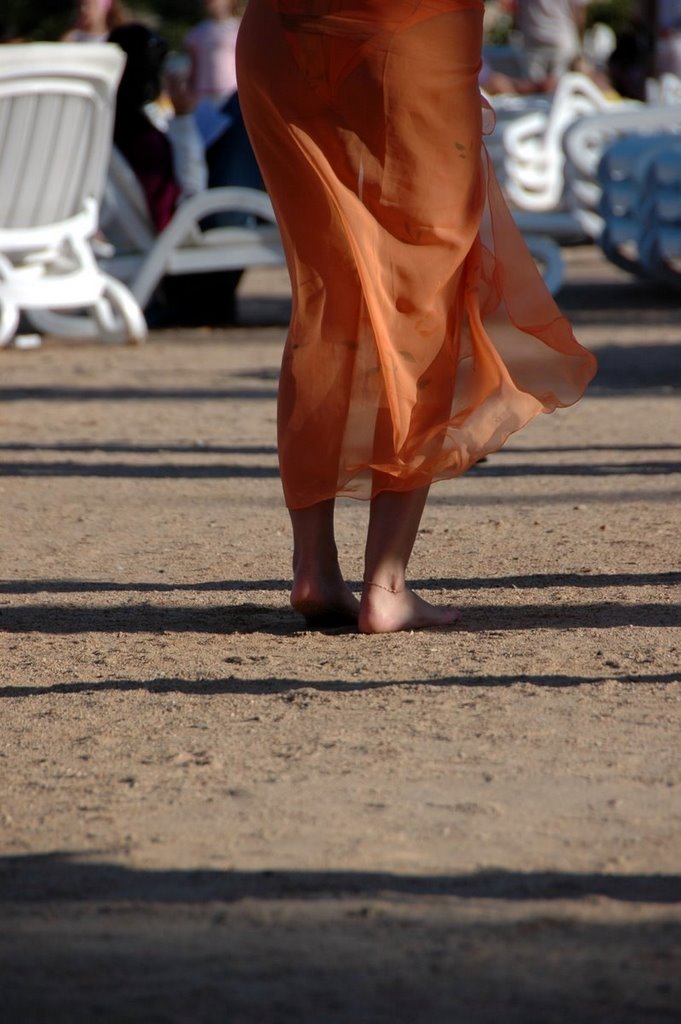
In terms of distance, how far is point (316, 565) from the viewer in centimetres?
304

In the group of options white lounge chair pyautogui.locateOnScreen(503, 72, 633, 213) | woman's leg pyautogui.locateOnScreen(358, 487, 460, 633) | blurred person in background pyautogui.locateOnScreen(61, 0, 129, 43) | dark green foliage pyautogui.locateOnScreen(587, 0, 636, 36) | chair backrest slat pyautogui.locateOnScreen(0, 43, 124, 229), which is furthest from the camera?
dark green foliage pyautogui.locateOnScreen(587, 0, 636, 36)

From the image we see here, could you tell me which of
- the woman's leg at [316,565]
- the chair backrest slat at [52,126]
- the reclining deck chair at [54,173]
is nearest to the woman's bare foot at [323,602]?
the woman's leg at [316,565]

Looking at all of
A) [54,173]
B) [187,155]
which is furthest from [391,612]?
[187,155]

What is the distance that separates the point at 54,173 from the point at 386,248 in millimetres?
4563

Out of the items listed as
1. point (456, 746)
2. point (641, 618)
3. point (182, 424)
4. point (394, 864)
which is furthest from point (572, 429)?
point (394, 864)

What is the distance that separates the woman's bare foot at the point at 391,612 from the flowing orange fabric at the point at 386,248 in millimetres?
189

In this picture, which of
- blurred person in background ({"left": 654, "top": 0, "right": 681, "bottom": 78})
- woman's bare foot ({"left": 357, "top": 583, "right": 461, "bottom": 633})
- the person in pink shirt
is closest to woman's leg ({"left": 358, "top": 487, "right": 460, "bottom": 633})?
woman's bare foot ({"left": 357, "top": 583, "right": 461, "bottom": 633})

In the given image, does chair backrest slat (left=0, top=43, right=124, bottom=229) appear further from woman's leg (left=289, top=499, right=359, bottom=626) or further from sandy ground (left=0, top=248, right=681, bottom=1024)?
woman's leg (left=289, top=499, right=359, bottom=626)

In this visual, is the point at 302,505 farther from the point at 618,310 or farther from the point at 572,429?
the point at 618,310

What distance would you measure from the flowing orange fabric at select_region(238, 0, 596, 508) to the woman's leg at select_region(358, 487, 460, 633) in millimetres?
45

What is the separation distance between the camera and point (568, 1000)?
1.61 m

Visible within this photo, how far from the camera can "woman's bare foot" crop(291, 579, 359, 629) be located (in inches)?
119

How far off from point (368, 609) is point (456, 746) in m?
0.66

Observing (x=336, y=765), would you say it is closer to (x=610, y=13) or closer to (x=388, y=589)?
(x=388, y=589)
